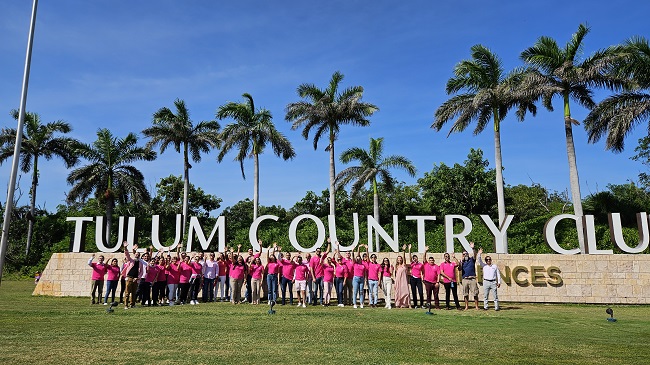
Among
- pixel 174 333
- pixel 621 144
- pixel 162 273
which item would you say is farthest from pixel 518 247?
pixel 174 333

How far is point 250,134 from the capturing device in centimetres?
3412

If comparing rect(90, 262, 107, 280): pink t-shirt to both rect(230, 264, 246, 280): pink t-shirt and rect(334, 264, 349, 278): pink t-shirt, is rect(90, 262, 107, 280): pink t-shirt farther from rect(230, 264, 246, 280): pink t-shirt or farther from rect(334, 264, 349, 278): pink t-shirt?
rect(334, 264, 349, 278): pink t-shirt

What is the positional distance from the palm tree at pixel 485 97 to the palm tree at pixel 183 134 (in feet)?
56.2

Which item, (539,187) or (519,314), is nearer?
(519,314)

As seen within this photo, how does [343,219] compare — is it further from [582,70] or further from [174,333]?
[174,333]

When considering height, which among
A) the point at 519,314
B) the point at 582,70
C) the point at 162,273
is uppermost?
the point at 582,70

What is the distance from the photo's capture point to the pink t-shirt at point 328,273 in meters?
16.9

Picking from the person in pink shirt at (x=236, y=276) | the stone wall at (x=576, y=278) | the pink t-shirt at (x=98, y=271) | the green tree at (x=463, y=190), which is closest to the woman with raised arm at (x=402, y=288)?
the stone wall at (x=576, y=278)

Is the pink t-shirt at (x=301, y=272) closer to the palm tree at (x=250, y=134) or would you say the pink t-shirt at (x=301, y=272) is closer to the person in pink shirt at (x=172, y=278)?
the person in pink shirt at (x=172, y=278)

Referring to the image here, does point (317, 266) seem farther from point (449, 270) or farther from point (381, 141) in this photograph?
point (381, 141)

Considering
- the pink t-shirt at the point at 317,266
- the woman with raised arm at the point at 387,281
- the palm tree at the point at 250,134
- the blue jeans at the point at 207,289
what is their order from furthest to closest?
1. the palm tree at the point at 250,134
2. the blue jeans at the point at 207,289
3. the pink t-shirt at the point at 317,266
4. the woman with raised arm at the point at 387,281

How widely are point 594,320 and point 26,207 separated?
52672mm

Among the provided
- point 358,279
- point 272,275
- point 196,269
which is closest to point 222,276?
point 196,269

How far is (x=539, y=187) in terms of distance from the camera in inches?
2165
